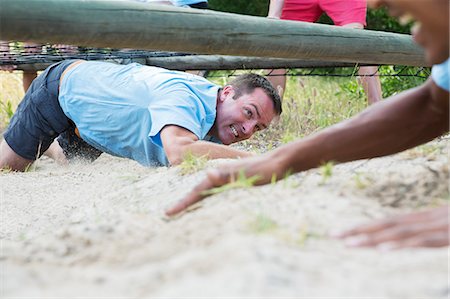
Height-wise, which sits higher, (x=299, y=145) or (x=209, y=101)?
(x=299, y=145)

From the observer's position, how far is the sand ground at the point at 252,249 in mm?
1808

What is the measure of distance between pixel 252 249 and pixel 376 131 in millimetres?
913

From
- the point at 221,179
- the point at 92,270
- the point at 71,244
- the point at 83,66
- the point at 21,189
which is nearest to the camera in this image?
the point at 92,270

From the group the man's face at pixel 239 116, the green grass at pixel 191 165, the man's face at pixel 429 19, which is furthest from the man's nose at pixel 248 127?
the man's face at pixel 429 19

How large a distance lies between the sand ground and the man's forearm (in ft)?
0.27

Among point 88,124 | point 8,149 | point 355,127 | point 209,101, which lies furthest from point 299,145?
point 8,149

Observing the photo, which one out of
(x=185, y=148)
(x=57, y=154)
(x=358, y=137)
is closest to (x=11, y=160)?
(x=57, y=154)

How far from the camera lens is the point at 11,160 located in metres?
5.32

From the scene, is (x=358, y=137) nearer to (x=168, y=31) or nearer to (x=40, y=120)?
(x=168, y=31)

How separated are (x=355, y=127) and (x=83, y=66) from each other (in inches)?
104

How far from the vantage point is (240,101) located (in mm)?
4652

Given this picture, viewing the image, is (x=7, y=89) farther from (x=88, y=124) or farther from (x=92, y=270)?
(x=92, y=270)

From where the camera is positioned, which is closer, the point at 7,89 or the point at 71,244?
the point at 71,244

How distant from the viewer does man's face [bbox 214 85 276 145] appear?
464cm
